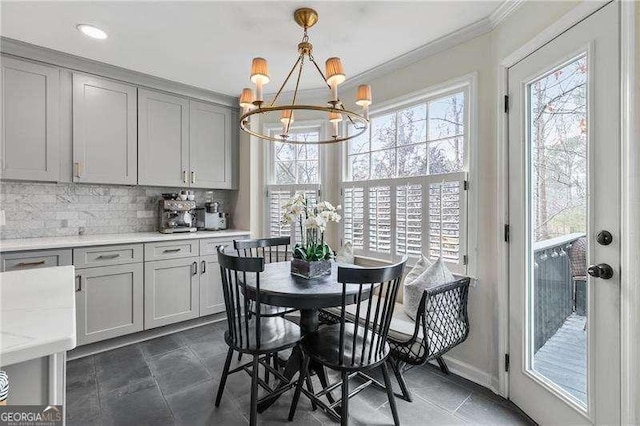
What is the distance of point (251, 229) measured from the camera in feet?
12.0

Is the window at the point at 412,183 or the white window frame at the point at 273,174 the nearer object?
the window at the point at 412,183

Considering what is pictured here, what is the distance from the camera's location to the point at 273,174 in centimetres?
366

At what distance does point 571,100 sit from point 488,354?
1687 millimetres

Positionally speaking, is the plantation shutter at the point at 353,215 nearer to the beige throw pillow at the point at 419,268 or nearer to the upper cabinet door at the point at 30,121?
the beige throw pillow at the point at 419,268

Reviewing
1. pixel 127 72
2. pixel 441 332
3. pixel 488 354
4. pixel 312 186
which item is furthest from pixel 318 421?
pixel 127 72

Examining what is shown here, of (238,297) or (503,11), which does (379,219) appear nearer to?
(238,297)

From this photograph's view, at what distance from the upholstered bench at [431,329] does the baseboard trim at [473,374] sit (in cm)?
27

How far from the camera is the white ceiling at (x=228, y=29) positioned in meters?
2.02

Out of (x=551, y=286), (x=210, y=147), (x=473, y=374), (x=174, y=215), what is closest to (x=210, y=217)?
(x=174, y=215)

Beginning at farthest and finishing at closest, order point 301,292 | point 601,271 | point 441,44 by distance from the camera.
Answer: point 441,44, point 301,292, point 601,271

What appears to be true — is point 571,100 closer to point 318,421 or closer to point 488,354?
point 488,354

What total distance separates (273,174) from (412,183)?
170 cm

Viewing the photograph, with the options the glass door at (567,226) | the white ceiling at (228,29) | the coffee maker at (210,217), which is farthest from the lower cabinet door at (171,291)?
the glass door at (567,226)

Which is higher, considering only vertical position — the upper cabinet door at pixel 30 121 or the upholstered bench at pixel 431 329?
the upper cabinet door at pixel 30 121
